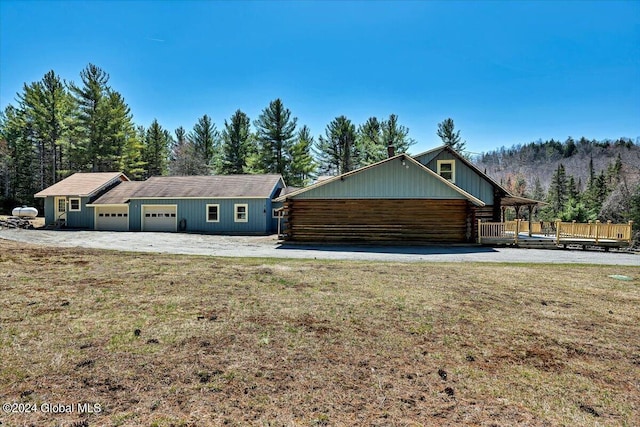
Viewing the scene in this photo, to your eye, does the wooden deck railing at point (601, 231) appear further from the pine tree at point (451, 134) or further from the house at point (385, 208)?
the pine tree at point (451, 134)

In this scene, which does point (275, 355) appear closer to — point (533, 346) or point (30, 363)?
point (30, 363)

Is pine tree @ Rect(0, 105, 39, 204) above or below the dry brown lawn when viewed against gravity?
above

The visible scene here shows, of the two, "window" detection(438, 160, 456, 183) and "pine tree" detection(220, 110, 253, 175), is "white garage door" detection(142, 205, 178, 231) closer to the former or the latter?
"pine tree" detection(220, 110, 253, 175)

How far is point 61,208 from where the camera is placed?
27.2m

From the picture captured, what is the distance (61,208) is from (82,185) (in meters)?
2.32

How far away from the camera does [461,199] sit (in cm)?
1794

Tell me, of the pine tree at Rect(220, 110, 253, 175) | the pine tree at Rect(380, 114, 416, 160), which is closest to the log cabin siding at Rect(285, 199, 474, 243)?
the pine tree at Rect(380, 114, 416, 160)

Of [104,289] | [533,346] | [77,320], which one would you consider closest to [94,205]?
[104,289]

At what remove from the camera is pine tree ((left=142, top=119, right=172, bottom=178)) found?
47219 mm

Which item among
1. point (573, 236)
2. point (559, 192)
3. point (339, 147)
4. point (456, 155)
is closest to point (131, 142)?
point (339, 147)

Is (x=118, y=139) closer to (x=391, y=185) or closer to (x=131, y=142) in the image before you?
(x=131, y=142)

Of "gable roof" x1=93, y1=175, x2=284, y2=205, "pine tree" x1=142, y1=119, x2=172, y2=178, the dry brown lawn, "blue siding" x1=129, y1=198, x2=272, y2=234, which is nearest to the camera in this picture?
the dry brown lawn

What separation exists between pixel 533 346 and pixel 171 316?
16.2 ft

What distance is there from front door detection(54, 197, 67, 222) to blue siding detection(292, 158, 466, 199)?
21625mm
